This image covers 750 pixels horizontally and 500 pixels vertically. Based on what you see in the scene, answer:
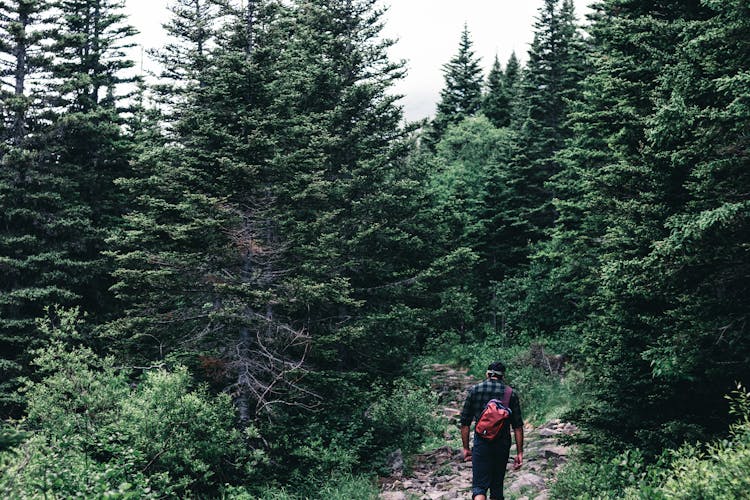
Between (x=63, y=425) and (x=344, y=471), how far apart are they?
660 cm

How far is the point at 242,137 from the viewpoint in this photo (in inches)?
592

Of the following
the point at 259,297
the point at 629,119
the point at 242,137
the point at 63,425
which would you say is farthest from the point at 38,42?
the point at 629,119

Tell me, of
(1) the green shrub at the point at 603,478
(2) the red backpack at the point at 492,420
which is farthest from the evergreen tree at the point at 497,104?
(2) the red backpack at the point at 492,420

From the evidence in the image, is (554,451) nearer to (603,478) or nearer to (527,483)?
(527,483)

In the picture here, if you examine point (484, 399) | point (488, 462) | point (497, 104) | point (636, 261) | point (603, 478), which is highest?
point (497, 104)

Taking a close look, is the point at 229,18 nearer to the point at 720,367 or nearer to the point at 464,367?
the point at 720,367

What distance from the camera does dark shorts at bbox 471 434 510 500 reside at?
793 centimetres

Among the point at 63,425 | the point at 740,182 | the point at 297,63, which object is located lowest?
the point at 63,425

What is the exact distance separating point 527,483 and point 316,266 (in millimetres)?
8266

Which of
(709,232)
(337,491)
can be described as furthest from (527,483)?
(709,232)

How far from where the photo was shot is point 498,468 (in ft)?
26.3

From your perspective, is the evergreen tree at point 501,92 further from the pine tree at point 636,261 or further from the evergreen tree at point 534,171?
the pine tree at point 636,261

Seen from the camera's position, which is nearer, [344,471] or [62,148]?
[344,471]

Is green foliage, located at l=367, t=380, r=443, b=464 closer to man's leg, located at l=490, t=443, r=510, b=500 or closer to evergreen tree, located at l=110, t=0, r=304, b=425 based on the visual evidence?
evergreen tree, located at l=110, t=0, r=304, b=425
